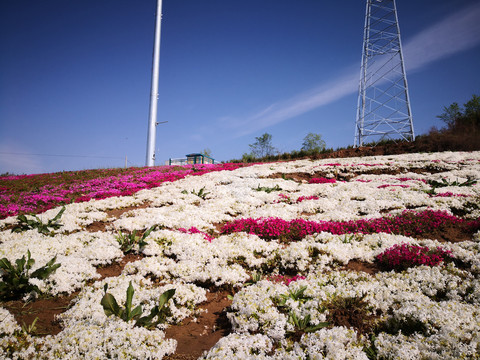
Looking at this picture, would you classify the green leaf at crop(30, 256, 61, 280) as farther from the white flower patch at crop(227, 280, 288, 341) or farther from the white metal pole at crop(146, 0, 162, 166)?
the white metal pole at crop(146, 0, 162, 166)

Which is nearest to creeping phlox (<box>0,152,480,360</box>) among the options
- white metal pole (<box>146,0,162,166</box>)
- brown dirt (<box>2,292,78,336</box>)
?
brown dirt (<box>2,292,78,336</box>)

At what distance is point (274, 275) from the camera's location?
6.98 meters

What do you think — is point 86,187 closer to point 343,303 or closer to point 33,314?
point 33,314

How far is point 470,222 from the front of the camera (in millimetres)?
8523

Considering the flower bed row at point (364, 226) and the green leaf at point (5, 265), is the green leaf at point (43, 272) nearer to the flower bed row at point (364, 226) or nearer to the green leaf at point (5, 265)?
the green leaf at point (5, 265)

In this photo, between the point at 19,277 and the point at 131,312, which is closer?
the point at 131,312

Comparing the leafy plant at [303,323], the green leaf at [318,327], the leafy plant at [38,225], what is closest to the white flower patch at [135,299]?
the leafy plant at [303,323]

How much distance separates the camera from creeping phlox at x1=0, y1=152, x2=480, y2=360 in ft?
13.4

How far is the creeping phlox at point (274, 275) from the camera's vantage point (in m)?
4.09

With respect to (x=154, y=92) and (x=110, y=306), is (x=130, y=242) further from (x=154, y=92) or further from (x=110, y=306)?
(x=154, y=92)

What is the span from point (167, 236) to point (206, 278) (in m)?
2.81

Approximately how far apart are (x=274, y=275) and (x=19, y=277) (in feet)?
21.8

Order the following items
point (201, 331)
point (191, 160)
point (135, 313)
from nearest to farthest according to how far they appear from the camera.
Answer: point (135, 313)
point (201, 331)
point (191, 160)

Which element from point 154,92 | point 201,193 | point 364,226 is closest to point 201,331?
point 364,226
